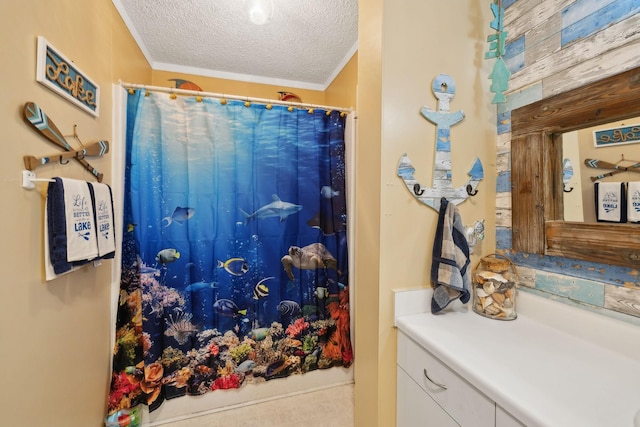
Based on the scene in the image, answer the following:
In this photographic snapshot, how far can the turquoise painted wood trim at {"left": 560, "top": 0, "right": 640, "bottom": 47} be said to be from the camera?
79 cm

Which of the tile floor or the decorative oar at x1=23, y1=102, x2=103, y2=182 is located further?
the tile floor

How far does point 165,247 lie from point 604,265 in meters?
2.09

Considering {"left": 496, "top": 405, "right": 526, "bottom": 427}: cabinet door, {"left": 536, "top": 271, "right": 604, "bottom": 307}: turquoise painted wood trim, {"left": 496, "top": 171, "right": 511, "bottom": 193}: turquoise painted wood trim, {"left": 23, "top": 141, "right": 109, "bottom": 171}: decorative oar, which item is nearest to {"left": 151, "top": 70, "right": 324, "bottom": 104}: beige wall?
{"left": 23, "top": 141, "right": 109, "bottom": 171}: decorative oar

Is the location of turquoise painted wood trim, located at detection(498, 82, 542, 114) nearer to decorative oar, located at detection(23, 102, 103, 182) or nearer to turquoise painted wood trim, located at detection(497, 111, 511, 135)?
turquoise painted wood trim, located at detection(497, 111, 511, 135)

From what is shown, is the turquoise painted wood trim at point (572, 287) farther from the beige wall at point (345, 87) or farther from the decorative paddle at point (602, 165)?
the beige wall at point (345, 87)

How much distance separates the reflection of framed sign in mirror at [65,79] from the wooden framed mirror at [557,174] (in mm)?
1931

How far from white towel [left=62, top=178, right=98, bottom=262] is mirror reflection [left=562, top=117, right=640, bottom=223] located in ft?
6.43

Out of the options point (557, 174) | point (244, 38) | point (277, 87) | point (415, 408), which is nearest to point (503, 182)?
point (557, 174)

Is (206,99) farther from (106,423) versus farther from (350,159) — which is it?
(106,423)

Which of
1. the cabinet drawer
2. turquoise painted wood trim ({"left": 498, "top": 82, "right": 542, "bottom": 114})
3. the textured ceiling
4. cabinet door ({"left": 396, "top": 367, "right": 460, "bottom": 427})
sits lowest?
cabinet door ({"left": 396, "top": 367, "right": 460, "bottom": 427})

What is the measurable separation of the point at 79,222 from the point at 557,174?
1.98 metres

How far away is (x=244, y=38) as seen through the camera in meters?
1.98

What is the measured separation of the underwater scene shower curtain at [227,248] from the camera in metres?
1.55

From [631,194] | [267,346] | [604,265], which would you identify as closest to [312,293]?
[267,346]
